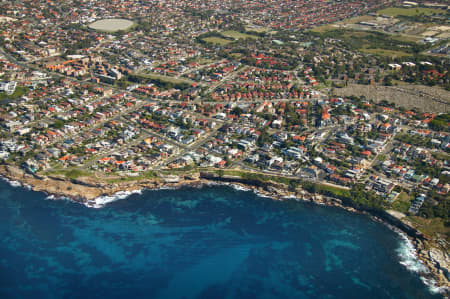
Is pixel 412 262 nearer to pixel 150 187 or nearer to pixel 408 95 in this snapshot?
pixel 150 187

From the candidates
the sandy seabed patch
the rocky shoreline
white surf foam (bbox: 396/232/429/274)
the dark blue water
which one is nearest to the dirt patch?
the rocky shoreline

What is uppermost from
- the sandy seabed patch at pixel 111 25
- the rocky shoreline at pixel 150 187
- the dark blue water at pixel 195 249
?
the sandy seabed patch at pixel 111 25

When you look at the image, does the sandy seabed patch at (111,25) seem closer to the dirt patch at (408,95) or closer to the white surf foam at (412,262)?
the dirt patch at (408,95)

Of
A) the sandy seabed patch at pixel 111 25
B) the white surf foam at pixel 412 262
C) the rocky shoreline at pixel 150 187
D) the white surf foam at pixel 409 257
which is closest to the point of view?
the white surf foam at pixel 412 262

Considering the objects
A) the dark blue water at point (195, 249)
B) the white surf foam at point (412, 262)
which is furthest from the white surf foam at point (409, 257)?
the dark blue water at point (195, 249)

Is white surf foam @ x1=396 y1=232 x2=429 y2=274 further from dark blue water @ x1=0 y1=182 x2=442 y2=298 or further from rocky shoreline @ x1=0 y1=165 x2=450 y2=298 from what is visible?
rocky shoreline @ x1=0 y1=165 x2=450 y2=298

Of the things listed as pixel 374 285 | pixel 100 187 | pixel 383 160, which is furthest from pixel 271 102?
pixel 374 285
